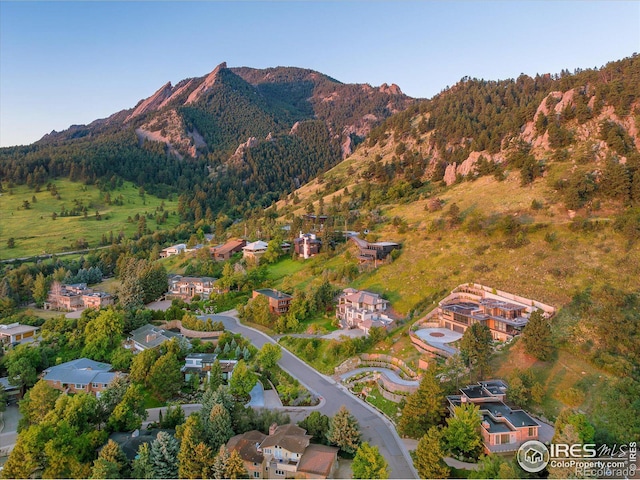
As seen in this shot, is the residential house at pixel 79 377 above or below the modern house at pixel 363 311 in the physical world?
below

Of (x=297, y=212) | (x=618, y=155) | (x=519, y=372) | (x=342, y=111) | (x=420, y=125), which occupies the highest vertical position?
(x=342, y=111)

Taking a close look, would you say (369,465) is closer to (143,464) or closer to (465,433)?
(465,433)

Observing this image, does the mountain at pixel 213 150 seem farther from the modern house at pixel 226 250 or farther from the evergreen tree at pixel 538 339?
the evergreen tree at pixel 538 339

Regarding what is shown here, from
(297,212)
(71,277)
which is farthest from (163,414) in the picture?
(297,212)

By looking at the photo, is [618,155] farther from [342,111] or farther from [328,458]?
[342,111]

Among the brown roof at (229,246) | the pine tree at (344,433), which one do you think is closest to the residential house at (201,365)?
the pine tree at (344,433)

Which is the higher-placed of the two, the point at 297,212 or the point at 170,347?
the point at 297,212

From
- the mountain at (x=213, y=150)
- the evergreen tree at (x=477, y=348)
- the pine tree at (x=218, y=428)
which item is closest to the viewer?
the pine tree at (x=218, y=428)
